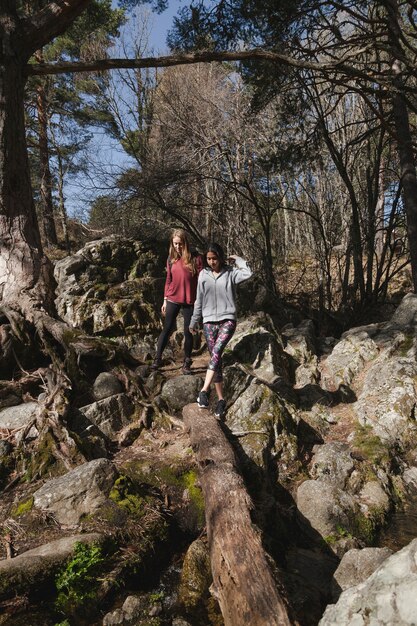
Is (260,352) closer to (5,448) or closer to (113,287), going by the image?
(113,287)

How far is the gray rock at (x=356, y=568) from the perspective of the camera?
133 inches

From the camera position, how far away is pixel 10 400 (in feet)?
16.8

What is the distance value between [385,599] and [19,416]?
4071mm

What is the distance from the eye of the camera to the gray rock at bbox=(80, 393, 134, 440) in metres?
→ 5.07

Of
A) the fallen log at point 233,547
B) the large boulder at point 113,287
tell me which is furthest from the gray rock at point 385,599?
the large boulder at point 113,287

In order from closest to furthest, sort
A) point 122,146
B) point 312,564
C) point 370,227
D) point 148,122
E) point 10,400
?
point 312,564, point 10,400, point 370,227, point 148,122, point 122,146

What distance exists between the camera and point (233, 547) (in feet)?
9.43

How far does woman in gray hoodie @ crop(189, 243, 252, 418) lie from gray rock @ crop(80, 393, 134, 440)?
3.25 feet

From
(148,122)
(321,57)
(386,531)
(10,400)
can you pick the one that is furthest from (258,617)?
(148,122)

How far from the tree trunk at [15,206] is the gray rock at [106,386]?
52.6 inches

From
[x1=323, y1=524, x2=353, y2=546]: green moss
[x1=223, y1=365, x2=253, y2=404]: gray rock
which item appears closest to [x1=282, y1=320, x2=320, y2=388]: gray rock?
[x1=223, y1=365, x2=253, y2=404]: gray rock

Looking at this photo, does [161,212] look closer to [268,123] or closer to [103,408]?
[268,123]

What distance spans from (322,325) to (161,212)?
202 inches

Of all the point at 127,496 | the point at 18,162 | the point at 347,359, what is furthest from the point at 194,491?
the point at 18,162
